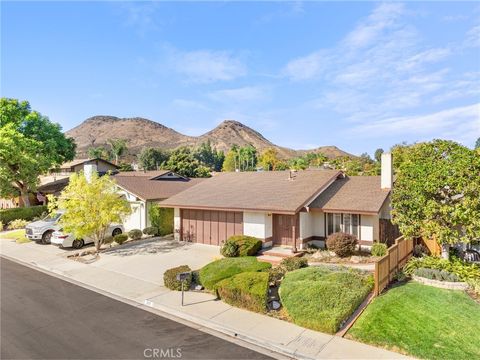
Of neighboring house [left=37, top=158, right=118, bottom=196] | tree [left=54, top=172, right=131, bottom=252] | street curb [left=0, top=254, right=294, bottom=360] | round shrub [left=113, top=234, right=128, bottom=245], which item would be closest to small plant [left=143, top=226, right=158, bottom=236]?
round shrub [left=113, top=234, right=128, bottom=245]

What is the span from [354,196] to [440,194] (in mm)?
5969

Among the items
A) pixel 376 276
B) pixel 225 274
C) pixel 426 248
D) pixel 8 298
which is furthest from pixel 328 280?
pixel 8 298

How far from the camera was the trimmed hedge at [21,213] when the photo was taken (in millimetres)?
33850

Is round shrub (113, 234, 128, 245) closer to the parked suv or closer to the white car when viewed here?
the white car

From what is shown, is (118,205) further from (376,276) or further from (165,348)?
(376,276)

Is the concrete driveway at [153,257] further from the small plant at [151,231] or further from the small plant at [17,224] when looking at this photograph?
the small plant at [17,224]

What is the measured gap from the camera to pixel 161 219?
26656 millimetres

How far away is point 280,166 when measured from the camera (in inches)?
3356

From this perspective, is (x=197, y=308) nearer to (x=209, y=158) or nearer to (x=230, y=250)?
(x=230, y=250)

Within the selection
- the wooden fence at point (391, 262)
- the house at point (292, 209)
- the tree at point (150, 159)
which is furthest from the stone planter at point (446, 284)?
the tree at point (150, 159)

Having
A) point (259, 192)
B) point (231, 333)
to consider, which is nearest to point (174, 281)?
point (231, 333)

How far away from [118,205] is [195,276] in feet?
30.2

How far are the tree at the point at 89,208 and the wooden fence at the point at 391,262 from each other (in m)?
15.7

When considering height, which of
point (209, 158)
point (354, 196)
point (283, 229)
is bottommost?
point (283, 229)
